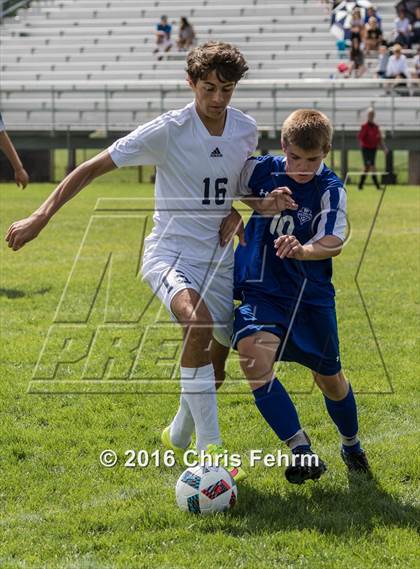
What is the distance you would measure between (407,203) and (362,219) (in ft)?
9.70

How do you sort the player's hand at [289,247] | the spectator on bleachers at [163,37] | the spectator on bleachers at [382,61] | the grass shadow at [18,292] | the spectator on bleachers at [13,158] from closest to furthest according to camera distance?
the player's hand at [289,247], the spectator on bleachers at [13,158], the grass shadow at [18,292], the spectator on bleachers at [382,61], the spectator on bleachers at [163,37]

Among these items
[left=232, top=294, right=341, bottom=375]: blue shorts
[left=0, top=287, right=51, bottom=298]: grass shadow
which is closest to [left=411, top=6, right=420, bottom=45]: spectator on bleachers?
[left=0, top=287, right=51, bottom=298]: grass shadow

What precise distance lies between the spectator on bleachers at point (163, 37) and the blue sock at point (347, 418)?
982 inches

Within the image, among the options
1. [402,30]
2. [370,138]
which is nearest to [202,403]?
[370,138]

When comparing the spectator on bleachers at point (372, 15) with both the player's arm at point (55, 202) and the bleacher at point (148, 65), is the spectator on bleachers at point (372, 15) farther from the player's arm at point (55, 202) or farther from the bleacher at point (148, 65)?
the player's arm at point (55, 202)

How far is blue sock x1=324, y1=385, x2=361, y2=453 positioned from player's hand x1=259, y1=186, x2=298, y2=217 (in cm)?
93

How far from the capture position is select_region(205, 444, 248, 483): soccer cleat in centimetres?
432

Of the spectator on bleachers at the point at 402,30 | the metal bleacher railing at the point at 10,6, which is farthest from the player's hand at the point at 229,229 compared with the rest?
the metal bleacher railing at the point at 10,6

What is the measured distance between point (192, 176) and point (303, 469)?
4.66 feet

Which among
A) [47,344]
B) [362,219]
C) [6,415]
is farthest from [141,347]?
[362,219]

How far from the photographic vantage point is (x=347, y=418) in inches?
185

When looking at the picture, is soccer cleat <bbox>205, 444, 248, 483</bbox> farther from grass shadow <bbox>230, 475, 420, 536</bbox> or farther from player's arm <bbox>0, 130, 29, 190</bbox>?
player's arm <bbox>0, 130, 29, 190</bbox>

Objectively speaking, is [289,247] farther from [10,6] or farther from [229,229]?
[10,6]

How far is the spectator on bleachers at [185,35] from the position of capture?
28.2m
